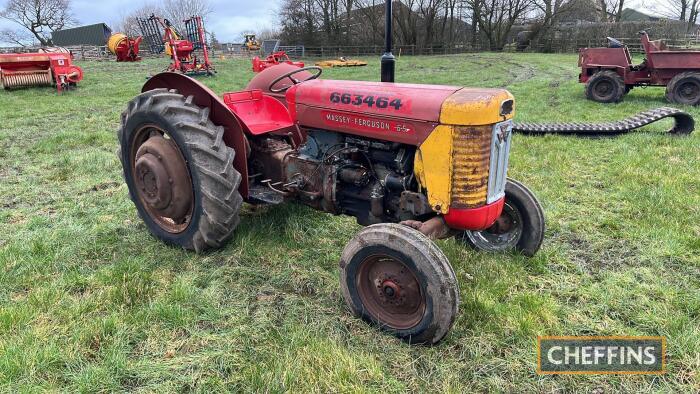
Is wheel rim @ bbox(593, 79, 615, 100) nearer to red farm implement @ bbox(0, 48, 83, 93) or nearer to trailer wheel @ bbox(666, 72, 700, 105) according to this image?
trailer wheel @ bbox(666, 72, 700, 105)

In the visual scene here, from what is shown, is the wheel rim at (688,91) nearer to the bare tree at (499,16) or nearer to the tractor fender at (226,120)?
the tractor fender at (226,120)

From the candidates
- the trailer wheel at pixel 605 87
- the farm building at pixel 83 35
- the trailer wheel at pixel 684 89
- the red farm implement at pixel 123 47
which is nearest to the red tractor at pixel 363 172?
the trailer wheel at pixel 605 87

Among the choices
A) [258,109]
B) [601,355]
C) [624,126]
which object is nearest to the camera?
[601,355]

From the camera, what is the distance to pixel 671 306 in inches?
117

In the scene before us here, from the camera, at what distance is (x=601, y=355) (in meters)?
2.61

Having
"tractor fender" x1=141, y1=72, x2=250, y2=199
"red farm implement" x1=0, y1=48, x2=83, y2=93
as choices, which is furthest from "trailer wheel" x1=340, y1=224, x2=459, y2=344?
"red farm implement" x1=0, y1=48, x2=83, y2=93

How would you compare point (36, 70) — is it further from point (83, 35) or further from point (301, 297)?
point (83, 35)

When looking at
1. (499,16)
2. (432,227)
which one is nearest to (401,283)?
(432,227)

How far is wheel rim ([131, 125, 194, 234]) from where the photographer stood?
363 cm

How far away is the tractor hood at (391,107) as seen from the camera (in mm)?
2707

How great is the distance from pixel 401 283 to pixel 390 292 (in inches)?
3.6

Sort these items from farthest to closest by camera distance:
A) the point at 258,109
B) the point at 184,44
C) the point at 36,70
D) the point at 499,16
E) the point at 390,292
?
the point at 499,16 < the point at 184,44 < the point at 36,70 < the point at 258,109 < the point at 390,292

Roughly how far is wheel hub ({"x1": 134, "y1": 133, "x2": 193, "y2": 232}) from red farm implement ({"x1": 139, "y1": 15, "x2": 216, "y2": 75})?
1460 centimetres

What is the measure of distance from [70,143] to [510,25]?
113 ft
